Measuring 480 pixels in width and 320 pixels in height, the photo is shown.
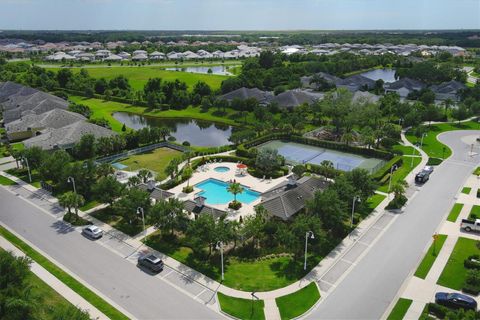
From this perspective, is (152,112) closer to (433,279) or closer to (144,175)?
(144,175)

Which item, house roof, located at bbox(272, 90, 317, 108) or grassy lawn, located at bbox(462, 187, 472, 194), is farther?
house roof, located at bbox(272, 90, 317, 108)

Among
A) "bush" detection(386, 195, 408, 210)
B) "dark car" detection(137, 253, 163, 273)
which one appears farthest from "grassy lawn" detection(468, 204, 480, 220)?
"dark car" detection(137, 253, 163, 273)

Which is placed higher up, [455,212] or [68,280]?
[455,212]

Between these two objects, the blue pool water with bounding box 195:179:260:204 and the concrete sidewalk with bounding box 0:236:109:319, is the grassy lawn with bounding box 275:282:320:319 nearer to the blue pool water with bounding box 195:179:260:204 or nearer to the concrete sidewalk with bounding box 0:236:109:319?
the concrete sidewalk with bounding box 0:236:109:319

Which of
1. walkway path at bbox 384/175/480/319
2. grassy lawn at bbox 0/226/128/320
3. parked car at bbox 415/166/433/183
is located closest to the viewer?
grassy lawn at bbox 0/226/128/320

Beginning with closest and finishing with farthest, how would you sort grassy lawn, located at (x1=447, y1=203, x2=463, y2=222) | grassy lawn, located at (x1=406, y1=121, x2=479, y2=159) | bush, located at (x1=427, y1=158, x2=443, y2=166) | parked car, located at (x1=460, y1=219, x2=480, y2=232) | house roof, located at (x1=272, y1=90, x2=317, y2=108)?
parked car, located at (x1=460, y1=219, x2=480, y2=232) → grassy lawn, located at (x1=447, y1=203, x2=463, y2=222) → bush, located at (x1=427, y1=158, x2=443, y2=166) → grassy lawn, located at (x1=406, y1=121, x2=479, y2=159) → house roof, located at (x1=272, y1=90, x2=317, y2=108)

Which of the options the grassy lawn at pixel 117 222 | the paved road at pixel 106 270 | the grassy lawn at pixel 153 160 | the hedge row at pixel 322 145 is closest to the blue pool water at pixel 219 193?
the grassy lawn at pixel 153 160

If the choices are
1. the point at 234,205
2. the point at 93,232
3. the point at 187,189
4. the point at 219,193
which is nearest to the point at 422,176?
the point at 234,205
